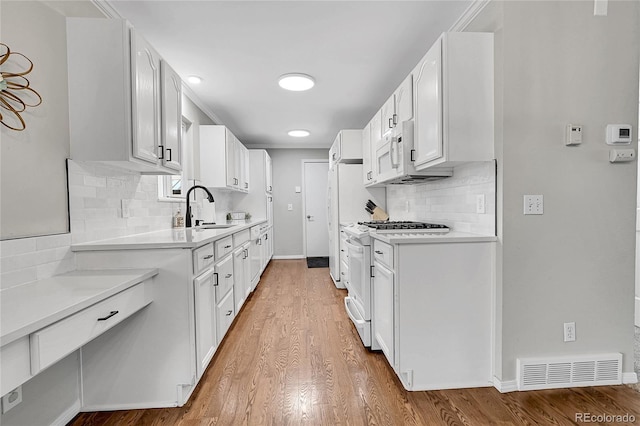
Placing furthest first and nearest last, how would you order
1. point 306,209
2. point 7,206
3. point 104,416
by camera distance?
point 306,209, point 104,416, point 7,206

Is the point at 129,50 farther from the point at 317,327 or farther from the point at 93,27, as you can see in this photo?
the point at 317,327

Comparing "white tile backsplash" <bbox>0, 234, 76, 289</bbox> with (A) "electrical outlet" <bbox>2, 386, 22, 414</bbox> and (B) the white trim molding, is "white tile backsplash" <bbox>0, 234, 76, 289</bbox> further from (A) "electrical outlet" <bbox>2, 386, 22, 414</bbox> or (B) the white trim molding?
(B) the white trim molding

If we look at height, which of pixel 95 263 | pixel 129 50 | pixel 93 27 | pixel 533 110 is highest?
pixel 93 27

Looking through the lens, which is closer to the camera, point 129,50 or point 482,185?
point 129,50

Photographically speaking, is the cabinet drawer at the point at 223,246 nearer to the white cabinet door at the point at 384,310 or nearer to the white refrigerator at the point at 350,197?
the white cabinet door at the point at 384,310

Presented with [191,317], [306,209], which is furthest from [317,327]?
[306,209]

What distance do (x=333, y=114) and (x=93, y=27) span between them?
308 centimetres

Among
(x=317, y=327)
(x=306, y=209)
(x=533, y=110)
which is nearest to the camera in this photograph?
(x=533, y=110)

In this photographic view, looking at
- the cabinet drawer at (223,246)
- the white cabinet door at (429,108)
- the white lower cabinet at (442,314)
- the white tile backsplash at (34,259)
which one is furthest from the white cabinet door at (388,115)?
the white tile backsplash at (34,259)

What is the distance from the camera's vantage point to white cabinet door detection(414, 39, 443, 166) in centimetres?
185

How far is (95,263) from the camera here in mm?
1695

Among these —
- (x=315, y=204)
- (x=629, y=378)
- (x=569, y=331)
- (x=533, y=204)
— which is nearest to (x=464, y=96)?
(x=533, y=204)

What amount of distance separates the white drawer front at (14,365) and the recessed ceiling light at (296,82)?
280 cm

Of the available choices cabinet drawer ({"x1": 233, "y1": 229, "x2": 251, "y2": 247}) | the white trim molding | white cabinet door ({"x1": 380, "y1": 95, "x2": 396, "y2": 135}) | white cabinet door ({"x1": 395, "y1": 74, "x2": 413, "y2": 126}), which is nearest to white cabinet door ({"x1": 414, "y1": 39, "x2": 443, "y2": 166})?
white cabinet door ({"x1": 395, "y1": 74, "x2": 413, "y2": 126})
